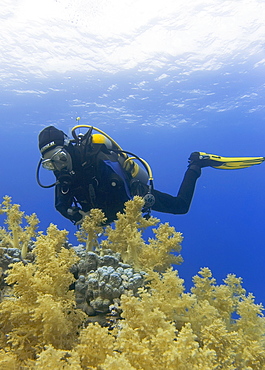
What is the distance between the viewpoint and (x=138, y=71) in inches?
892

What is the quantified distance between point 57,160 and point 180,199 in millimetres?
4926

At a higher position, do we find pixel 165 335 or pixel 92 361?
pixel 165 335

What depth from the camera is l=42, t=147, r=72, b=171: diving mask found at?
185 inches

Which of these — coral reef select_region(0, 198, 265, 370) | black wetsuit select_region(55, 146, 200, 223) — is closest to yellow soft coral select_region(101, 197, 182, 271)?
coral reef select_region(0, 198, 265, 370)

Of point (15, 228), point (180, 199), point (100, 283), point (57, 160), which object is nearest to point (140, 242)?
point (100, 283)

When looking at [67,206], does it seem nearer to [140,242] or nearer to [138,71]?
[140,242]

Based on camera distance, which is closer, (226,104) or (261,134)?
(226,104)

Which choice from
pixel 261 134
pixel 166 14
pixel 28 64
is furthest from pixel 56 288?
pixel 261 134

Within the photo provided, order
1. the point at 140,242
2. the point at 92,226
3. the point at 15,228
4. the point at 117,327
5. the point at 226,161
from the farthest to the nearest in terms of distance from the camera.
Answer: the point at 226,161
the point at 15,228
the point at 92,226
the point at 140,242
the point at 117,327

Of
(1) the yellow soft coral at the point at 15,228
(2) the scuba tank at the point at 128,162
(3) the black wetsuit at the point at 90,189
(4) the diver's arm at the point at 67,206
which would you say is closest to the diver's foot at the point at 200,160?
(2) the scuba tank at the point at 128,162

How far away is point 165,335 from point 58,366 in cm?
87

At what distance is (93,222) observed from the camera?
181 inches

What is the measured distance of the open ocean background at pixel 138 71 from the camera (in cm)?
1619

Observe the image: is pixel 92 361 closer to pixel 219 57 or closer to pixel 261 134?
pixel 219 57
